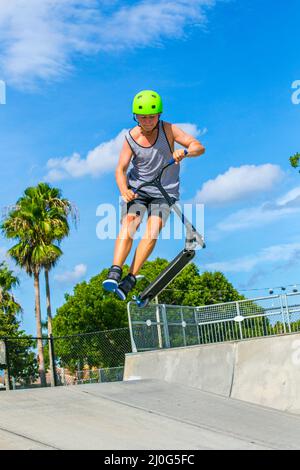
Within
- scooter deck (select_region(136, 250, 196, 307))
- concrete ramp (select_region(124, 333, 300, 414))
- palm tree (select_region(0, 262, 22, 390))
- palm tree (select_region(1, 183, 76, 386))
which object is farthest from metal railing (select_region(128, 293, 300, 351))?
palm tree (select_region(0, 262, 22, 390))

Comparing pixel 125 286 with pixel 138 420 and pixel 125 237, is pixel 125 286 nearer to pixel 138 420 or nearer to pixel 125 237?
pixel 125 237

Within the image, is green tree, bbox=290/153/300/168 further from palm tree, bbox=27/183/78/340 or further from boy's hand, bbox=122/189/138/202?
boy's hand, bbox=122/189/138/202

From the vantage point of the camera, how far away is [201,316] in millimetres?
19406

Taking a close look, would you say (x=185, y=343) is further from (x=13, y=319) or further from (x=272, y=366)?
(x=13, y=319)

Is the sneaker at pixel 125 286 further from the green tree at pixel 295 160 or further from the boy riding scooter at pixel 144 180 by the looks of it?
the green tree at pixel 295 160

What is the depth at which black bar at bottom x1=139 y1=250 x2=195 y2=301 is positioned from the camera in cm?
850

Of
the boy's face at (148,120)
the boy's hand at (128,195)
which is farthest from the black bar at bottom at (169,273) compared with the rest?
the boy's face at (148,120)

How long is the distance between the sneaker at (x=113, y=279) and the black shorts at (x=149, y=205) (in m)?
0.64

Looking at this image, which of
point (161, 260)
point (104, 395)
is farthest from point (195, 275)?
point (104, 395)

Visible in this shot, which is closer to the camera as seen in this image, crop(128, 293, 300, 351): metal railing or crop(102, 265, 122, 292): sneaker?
crop(102, 265, 122, 292): sneaker

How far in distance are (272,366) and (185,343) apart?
3.91m

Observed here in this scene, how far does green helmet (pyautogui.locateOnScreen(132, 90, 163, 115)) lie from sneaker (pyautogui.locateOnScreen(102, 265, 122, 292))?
6.10 feet

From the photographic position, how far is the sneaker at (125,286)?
837cm

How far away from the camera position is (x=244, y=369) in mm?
15227
